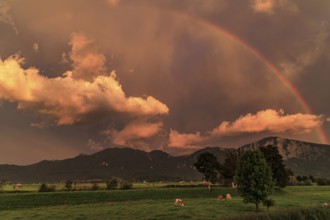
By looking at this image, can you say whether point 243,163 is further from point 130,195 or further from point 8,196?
point 8,196

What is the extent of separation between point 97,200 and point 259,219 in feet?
191

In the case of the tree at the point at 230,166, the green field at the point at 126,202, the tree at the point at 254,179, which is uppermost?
the tree at the point at 230,166

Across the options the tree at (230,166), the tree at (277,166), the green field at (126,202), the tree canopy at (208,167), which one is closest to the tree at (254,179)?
the green field at (126,202)

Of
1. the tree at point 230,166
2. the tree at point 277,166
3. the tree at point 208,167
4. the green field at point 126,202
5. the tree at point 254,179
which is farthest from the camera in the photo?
the tree at point 208,167

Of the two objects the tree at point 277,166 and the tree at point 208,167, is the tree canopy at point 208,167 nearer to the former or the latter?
the tree at point 208,167

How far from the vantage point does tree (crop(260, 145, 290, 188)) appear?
121662 millimetres

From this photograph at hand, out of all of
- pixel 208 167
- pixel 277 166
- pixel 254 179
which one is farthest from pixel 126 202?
pixel 277 166

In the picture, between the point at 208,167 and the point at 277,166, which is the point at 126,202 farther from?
the point at 277,166

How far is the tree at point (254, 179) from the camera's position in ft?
212

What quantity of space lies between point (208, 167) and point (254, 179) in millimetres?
74105

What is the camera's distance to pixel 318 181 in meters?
175

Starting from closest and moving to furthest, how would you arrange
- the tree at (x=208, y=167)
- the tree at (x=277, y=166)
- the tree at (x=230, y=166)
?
1. the tree at (x=277, y=166)
2. the tree at (x=230, y=166)
3. the tree at (x=208, y=167)

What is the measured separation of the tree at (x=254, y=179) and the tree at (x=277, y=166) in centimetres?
5826

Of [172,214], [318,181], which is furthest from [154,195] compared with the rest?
[318,181]
